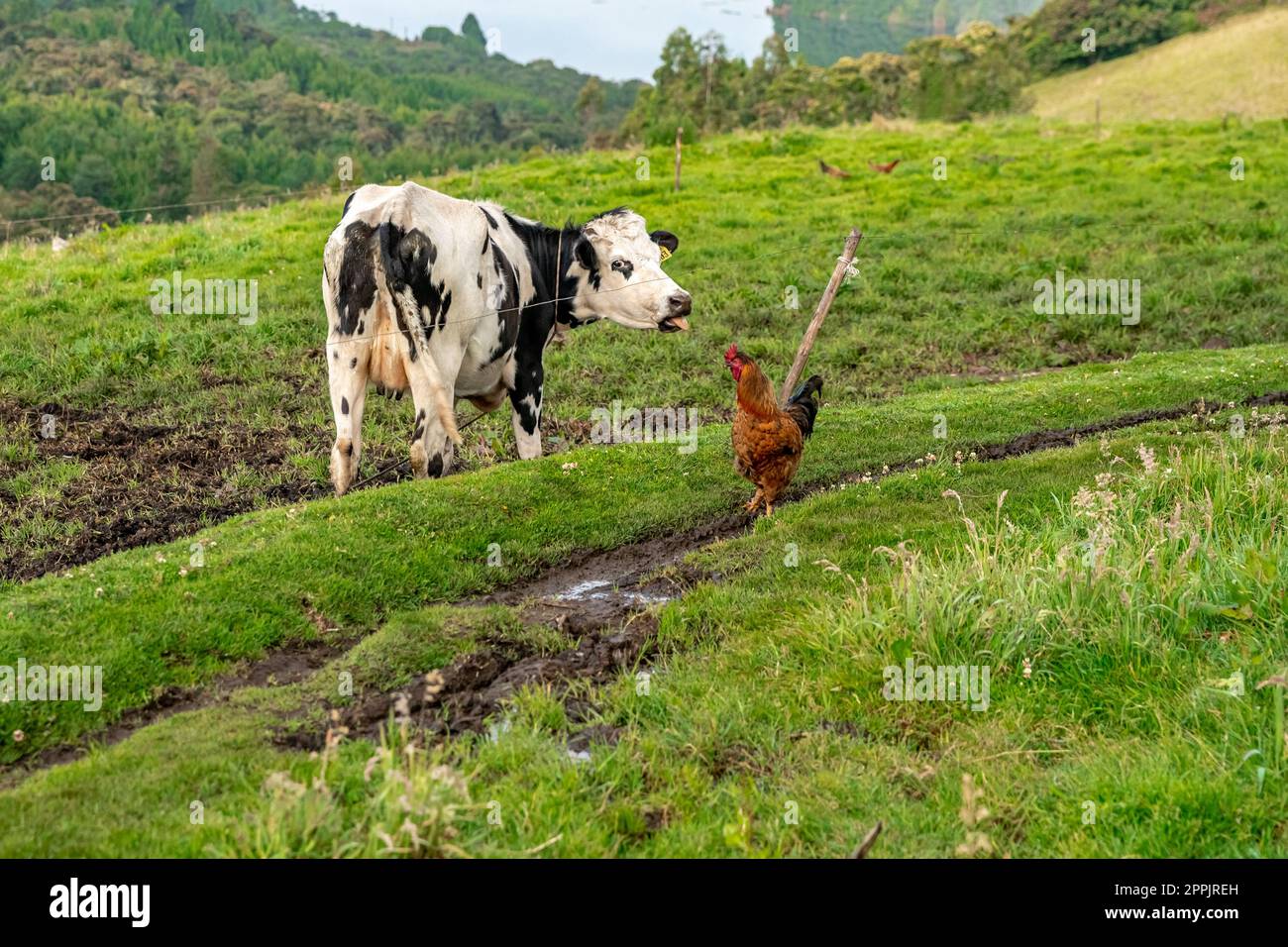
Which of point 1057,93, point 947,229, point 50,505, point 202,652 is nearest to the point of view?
point 202,652

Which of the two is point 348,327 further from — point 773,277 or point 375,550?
point 773,277

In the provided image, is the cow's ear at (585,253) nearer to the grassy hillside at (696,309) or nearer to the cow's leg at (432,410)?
the cow's leg at (432,410)

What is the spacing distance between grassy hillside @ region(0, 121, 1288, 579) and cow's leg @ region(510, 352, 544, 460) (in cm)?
93

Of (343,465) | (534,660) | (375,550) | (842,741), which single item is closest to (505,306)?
(343,465)

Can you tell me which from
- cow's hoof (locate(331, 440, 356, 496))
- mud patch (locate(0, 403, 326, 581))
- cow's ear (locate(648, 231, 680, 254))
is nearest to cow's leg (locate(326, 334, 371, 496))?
cow's hoof (locate(331, 440, 356, 496))

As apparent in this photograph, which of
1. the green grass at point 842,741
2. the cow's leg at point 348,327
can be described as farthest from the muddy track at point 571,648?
the cow's leg at point 348,327

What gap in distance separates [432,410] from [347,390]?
69 cm

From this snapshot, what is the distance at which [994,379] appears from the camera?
16.1 metres

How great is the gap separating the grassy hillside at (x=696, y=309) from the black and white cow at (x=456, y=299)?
5.81 ft

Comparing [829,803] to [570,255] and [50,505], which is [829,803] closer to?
[570,255]

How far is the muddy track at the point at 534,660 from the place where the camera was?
6.25 m

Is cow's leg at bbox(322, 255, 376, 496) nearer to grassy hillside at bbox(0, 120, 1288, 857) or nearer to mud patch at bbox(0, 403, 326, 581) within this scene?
grassy hillside at bbox(0, 120, 1288, 857)
